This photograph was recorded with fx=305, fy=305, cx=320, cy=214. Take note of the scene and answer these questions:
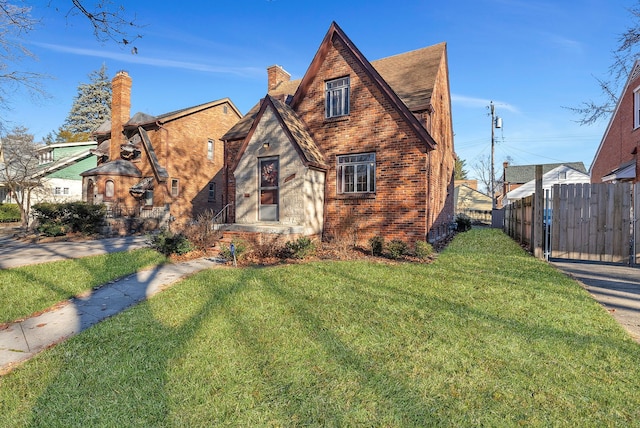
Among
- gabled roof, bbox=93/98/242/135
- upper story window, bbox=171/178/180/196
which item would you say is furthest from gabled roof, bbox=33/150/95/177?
upper story window, bbox=171/178/180/196

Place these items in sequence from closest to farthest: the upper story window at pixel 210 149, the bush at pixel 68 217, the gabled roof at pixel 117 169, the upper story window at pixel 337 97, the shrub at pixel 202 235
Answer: the shrub at pixel 202 235, the upper story window at pixel 337 97, the bush at pixel 68 217, the gabled roof at pixel 117 169, the upper story window at pixel 210 149

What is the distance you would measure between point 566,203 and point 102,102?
6389 cm

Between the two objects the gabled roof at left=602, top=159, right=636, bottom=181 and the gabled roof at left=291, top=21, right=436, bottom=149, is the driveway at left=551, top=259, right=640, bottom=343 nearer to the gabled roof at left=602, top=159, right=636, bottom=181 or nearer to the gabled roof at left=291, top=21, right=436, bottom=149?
the gabled roof at left=291, top=21, right=436, bottom=149

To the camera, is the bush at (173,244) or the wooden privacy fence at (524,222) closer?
the bush at (173,244)

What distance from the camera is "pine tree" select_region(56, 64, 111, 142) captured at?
49594 millimetres

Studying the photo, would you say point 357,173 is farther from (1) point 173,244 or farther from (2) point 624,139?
(2) point 624,139

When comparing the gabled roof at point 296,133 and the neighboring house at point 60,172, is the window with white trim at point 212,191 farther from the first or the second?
the gabled roof at point 296,133

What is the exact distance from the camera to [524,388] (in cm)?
289

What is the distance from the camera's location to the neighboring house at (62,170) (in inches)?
947

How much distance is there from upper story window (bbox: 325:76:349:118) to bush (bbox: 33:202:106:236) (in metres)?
11.6

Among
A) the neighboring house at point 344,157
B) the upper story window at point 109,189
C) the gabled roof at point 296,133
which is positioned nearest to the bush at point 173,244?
the neighboring house at point 344,157

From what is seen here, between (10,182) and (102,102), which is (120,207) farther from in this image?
(102,102)

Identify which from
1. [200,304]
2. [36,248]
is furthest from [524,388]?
[36,248]

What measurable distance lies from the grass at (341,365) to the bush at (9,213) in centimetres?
2827
